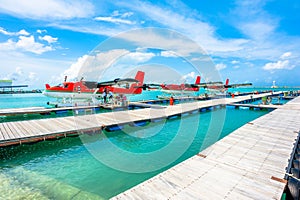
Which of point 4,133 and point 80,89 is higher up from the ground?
point 80,89

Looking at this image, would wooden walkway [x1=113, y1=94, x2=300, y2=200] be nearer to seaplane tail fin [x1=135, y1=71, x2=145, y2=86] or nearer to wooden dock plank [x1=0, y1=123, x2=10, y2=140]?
wooden dock plank [x1=0, y1=123, x2=10, y2=140]

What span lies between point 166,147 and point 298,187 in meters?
4.92

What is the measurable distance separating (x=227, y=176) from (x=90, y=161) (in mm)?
4928

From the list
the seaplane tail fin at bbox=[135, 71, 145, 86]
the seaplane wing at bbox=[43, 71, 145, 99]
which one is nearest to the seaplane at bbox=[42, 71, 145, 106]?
the seaplane wing at bbox=[43, 71, 145, 99]

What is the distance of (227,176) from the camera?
3.95 metres

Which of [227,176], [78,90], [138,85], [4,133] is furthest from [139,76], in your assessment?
[227,176]

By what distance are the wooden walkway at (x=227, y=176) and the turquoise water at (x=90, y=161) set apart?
4.96 feet

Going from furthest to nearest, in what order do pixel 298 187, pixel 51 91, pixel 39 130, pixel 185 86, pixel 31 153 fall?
pixel 185 86 < pixel 51 91 < pixel 39 130 < pixel 31 153 < pixel 298 187

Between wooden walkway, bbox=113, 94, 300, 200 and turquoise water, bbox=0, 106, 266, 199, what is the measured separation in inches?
59.5

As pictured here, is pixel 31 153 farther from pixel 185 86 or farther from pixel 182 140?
pixel 185 86

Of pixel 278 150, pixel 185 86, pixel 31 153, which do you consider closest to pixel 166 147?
pixel 278 150

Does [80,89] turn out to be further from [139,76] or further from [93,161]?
[93,161]

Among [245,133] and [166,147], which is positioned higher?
[245,133]

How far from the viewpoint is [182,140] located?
8.69 metres
